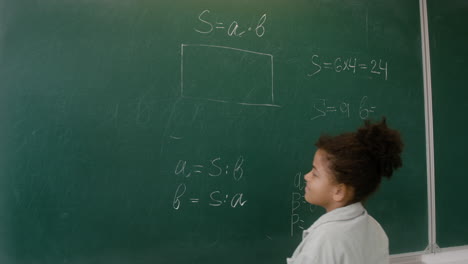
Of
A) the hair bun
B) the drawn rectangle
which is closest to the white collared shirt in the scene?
the hair bun

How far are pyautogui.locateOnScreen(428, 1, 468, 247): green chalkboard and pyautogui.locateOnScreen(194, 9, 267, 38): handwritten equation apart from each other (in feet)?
3.84

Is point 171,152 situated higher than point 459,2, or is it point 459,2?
point 459,2

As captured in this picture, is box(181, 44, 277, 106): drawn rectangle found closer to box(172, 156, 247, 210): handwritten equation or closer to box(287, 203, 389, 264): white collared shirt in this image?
box(172, 156, 247, 210): handwritten equation

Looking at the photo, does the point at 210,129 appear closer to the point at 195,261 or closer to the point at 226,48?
the point at 226,48

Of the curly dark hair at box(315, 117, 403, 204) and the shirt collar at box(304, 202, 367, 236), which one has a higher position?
the curly dark hair at box(315, 117, 403, 204)

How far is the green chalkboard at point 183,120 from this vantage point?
1461 millimetres

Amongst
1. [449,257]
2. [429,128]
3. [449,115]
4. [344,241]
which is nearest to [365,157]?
[344,241]

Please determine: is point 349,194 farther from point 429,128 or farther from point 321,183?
point 429,128

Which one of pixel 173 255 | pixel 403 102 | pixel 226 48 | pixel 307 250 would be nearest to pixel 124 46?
pixel 226 48

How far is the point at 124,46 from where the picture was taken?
1587 mm

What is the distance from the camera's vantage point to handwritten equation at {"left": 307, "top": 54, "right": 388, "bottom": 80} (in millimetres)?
1916

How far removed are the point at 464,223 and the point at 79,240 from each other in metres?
2.31

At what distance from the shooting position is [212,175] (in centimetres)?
169

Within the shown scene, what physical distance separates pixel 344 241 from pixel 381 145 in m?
0.33
